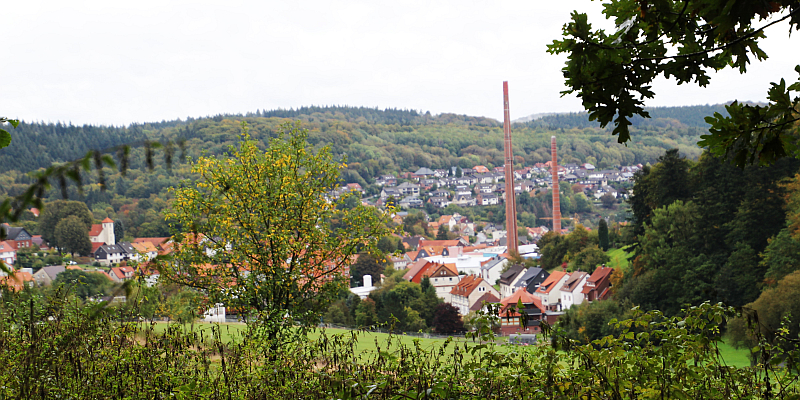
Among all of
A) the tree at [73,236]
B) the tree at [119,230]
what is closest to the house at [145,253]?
the tree at [73,236]

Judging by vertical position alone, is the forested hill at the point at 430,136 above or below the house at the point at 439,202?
above

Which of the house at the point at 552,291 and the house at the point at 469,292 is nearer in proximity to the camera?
the house at the point at 552,291

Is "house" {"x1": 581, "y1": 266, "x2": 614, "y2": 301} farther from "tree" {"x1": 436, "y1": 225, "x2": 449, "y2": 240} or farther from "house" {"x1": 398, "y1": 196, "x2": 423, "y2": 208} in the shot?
"house" {"x1": 398, "y1": 196, "x2": 423, "y2": 208}

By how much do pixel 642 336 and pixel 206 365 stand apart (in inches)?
81.7

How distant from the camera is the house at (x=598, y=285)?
92.2 feet

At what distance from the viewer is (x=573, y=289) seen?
3144 cm

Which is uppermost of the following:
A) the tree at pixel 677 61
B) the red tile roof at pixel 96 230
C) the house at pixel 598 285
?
the tree at pixel 677 61

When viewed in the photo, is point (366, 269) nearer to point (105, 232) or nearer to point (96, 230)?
point (96, 230)

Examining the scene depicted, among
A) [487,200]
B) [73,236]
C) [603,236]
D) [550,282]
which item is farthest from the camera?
[487,200]

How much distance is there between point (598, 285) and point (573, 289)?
3.13 m

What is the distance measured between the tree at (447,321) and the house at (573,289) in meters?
5.84

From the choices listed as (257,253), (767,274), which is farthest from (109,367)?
(767,274)

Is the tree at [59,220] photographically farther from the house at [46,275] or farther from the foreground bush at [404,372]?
the foreground bush at [404,372]

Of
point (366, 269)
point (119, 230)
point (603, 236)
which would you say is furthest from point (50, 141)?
point (603, 236)
